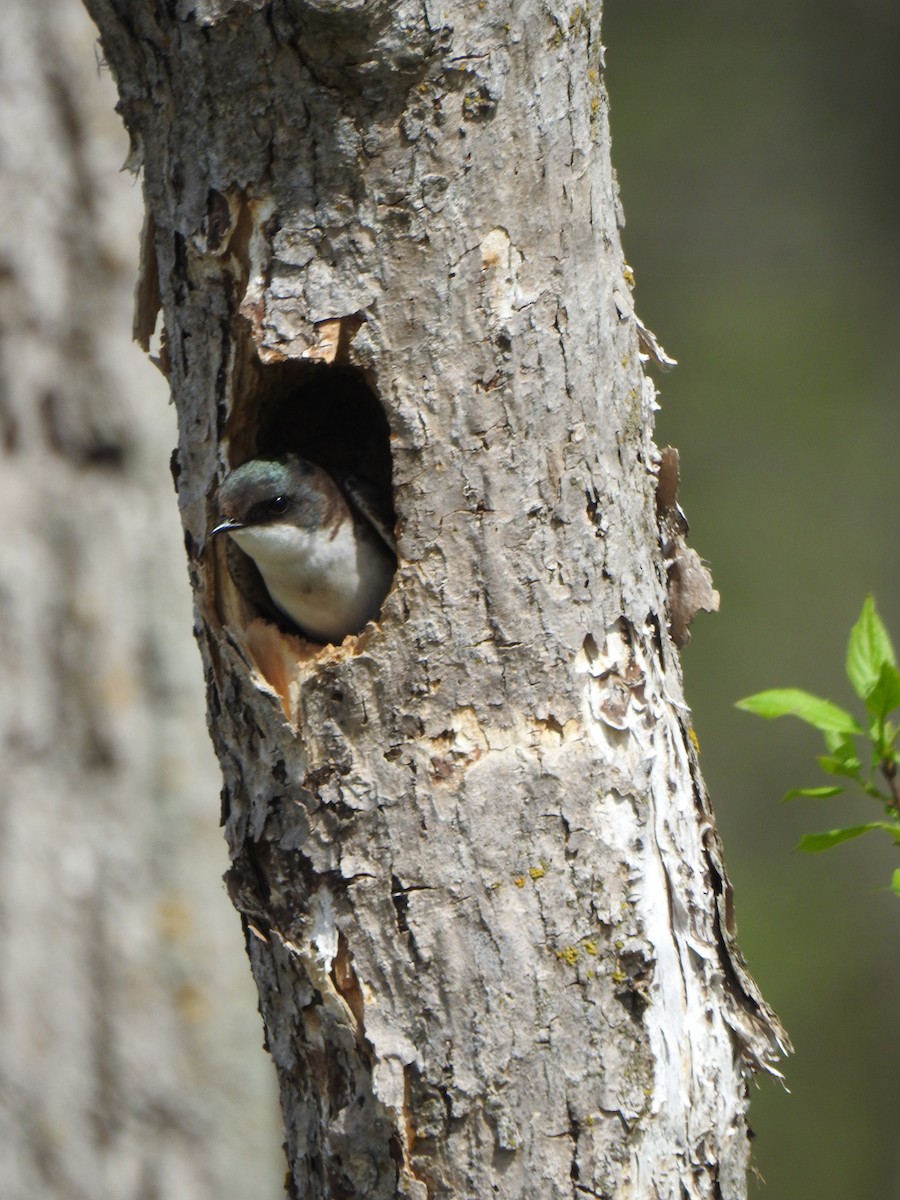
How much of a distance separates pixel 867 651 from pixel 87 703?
2.87m

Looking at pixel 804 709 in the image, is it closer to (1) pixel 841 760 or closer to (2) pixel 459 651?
(1) pixel 841 760

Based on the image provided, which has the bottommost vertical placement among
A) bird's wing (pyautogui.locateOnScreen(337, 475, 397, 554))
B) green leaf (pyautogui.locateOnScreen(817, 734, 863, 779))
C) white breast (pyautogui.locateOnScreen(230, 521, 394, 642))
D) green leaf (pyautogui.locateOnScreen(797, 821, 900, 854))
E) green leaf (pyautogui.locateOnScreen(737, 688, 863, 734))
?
green leaf (pyautogui.locateOnScreen(797, 821, 900, 854))

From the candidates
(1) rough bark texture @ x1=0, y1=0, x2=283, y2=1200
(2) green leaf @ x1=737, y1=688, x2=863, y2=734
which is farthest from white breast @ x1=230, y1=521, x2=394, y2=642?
(1) rough bark texture @ x1=0, y1=0, x2=283, y2=1200

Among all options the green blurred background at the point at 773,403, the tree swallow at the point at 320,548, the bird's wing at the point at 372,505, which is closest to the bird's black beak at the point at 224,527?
the tree swallow at the point at 320,548

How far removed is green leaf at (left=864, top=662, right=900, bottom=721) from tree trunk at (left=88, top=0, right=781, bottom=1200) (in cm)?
39

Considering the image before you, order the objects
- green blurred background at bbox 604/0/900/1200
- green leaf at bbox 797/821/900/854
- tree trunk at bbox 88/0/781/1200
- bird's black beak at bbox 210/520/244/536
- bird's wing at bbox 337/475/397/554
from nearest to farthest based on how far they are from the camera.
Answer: green leaf at bbox 797/821/900/854
tree trunk at bbox 88/0/781/1200
bird's black beak at bbox 210/520/244/536
bird's wing at bbox 337/475/397/554
green blurred background at bbox 604/0/900/1200

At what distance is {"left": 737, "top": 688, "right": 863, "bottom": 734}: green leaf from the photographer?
2.22 meters

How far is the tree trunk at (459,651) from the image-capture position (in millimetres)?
2182

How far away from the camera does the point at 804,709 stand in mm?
2258

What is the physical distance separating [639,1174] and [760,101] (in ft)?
Result: 25.8

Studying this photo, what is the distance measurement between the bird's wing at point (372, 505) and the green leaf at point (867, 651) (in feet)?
3.85

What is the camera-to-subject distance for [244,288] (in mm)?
2297

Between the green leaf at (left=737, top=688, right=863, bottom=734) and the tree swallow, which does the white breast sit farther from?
the green leaf at (left=737, top=688, right=863, bottom=734)

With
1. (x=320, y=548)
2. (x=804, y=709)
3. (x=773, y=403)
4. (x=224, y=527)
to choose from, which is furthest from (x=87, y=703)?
(x=773, y=403)
